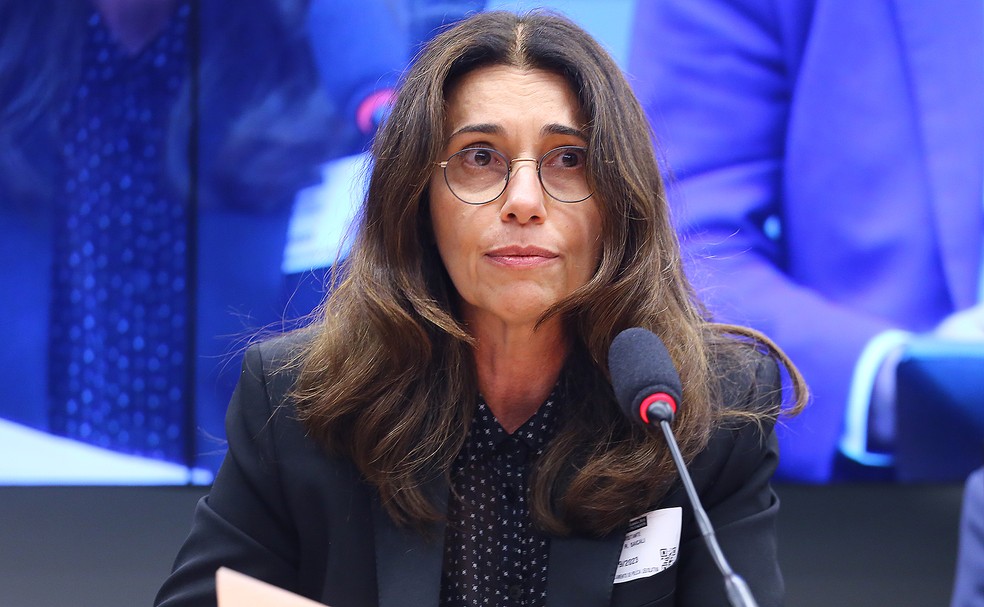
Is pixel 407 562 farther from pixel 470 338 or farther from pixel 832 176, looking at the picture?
pixel 832 176

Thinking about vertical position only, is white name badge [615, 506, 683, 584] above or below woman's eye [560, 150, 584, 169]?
below

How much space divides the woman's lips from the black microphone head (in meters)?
0.32

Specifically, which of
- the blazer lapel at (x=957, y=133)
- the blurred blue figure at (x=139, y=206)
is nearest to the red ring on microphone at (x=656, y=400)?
the blurred blue figure at (x=139, y=206)

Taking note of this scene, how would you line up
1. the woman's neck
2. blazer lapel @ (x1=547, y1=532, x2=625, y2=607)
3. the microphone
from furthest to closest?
the woman's neck → blazer lapel @ (x1=547, y1=532, x2=625, y2=607) → the microphone

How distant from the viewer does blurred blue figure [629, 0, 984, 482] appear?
7.97ft

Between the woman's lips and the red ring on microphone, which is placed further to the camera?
the woman's lips

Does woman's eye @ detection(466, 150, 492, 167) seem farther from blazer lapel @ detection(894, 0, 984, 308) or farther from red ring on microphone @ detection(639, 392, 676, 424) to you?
blazer lapel @ detection(894, 0, 984, 308)

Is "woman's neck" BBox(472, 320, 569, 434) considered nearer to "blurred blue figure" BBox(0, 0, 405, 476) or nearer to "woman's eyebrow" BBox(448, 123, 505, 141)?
"woman's eyebrow" BBox(448, 123, 505, 141)

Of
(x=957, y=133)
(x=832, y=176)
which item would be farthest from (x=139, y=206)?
(x=957, y=133)

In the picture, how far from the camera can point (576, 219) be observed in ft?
4.48

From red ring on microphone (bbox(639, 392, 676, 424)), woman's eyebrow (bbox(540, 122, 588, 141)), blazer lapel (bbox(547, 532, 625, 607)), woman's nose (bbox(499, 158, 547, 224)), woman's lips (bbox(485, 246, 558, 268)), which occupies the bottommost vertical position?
blazer lapel (bbox(547, 532, 625, 607))

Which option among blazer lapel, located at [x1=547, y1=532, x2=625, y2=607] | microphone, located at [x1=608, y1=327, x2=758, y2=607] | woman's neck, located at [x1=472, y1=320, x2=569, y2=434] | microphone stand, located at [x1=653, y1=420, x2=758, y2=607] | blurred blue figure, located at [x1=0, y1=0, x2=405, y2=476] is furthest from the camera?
blurred blue figure, located at [x1=0, y1=0, x2=405, y2=476]

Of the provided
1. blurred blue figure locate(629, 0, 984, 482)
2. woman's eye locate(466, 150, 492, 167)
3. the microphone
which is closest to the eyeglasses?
woman's eye locate(466, 150, 492, 167)

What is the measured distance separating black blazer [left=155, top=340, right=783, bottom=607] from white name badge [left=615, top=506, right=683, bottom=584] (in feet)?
0.05
